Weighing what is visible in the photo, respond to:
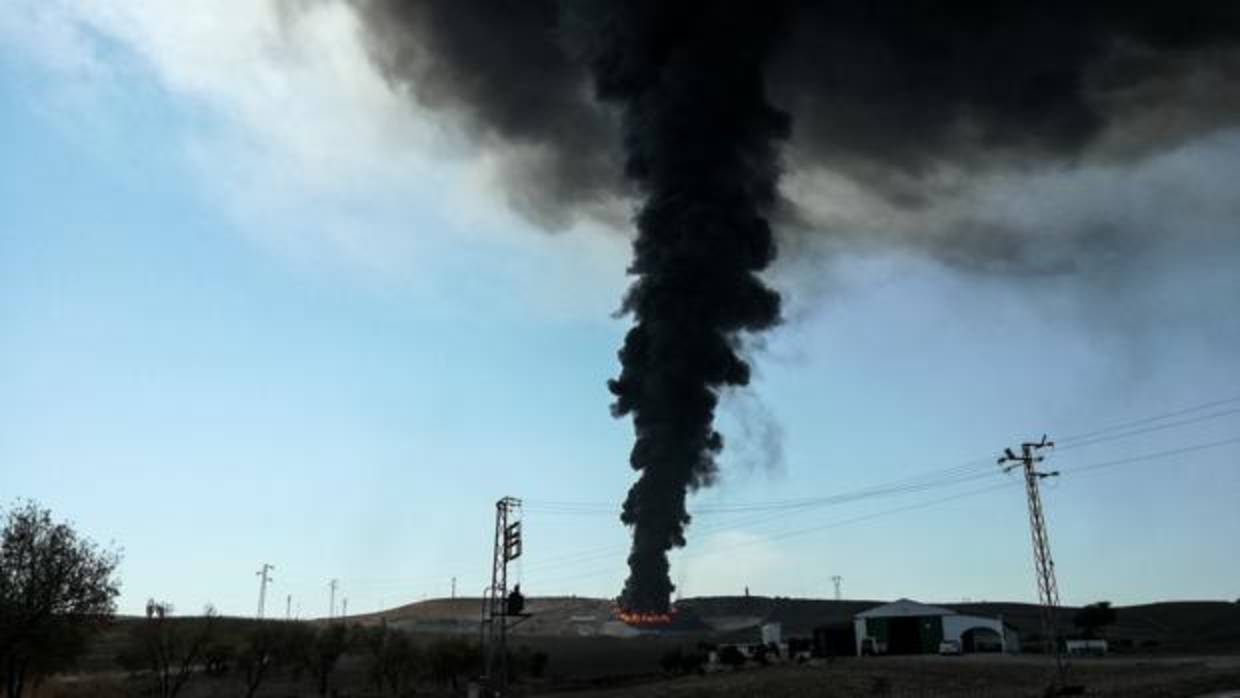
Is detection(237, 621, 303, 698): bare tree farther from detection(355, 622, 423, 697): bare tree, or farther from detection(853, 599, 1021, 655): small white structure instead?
detection(853, 599, 1021, 655): small white structure

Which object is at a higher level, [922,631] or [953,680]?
[922,631]

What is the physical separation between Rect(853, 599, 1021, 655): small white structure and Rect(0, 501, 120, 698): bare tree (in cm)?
7690

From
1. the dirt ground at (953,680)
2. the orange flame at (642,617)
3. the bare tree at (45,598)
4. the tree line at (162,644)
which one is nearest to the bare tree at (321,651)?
the tree line at (162,644)

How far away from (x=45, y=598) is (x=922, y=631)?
85307 mm

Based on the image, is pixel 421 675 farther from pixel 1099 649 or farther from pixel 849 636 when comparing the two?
pixel 1099 649

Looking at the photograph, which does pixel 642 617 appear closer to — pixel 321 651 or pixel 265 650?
pixel 321 651

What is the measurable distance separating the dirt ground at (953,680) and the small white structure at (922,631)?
28663 millimetres

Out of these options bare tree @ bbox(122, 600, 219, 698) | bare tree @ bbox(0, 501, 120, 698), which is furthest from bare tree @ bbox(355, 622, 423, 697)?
bare tree @ bbox(0, 501, 120, 698)

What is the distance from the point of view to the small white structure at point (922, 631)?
104m

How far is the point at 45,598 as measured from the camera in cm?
4662

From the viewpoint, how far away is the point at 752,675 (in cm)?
7219

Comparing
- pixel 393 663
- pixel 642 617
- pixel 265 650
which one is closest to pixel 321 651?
pixel 265 650

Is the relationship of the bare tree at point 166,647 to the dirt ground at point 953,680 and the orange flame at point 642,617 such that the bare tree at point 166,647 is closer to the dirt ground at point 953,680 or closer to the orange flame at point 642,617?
the dirt ground at point 953,680

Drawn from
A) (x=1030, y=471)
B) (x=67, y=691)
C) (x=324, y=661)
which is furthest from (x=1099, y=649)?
(x=67, y=691)
